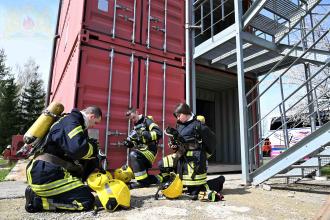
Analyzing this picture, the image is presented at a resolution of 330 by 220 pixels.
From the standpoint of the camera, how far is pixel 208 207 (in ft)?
10.7

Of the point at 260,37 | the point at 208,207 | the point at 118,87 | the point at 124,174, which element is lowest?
the point at 208,207

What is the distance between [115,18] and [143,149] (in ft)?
9.51

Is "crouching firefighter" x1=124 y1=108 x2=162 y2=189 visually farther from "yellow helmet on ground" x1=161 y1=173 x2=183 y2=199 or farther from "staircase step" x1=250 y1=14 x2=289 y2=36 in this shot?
"staircase step" x1=250 y1=14 x2=289 y2=36

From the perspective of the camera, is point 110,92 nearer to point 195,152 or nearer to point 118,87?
point 118,87

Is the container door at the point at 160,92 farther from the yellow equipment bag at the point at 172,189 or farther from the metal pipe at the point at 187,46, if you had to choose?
the yellow equipment bag at the point at 172,189

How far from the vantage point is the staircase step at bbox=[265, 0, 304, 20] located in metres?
5.45

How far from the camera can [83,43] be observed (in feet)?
17.6

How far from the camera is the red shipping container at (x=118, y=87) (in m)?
5.29

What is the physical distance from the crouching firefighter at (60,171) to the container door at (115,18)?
307 centimetres

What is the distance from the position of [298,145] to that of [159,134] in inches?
83.3

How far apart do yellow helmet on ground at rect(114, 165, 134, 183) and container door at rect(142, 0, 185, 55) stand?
2.82 meters

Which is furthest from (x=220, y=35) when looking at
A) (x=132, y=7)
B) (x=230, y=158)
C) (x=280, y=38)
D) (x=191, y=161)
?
(x=230, y=158)

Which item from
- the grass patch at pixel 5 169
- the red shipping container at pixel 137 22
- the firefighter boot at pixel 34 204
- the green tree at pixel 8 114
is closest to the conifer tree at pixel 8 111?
the green tree at pixel 8 114

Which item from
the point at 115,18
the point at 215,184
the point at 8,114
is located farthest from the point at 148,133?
the point at 8,114
